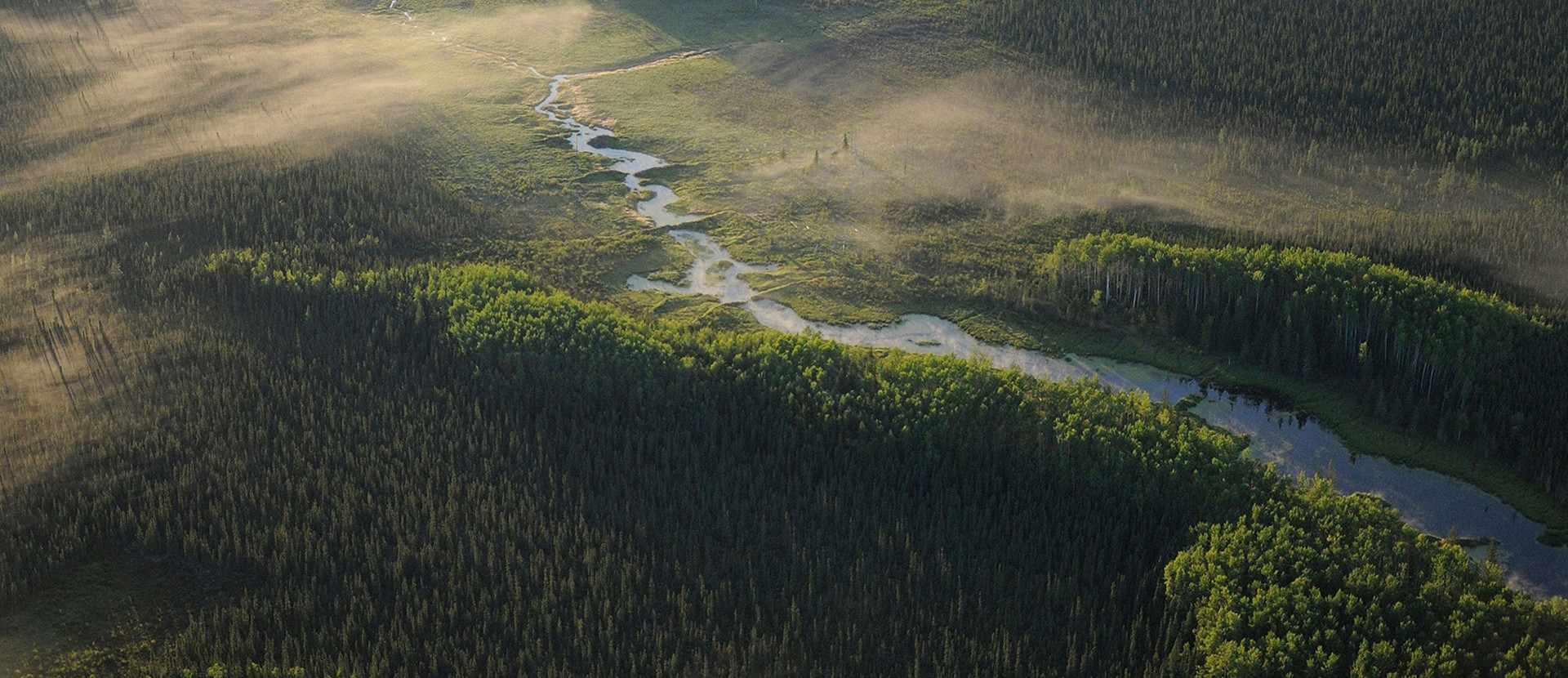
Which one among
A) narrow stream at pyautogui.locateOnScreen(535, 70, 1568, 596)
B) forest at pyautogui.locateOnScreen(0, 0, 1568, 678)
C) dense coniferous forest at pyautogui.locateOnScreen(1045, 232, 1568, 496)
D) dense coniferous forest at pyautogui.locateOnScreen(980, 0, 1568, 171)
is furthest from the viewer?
dense coniferous forest at pyautogui.locateOnScreen(980, 0, 1568, 171)

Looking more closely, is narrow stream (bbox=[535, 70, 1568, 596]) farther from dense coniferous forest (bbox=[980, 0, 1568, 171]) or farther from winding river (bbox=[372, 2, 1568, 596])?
dense coniferous forest (bbox=[980, 0, 1568, 171])

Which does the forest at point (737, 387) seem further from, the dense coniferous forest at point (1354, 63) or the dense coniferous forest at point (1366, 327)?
the dense coniferous forest at point (1354, 63)

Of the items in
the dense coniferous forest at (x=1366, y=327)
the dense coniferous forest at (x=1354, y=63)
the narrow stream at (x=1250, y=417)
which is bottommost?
the narrow stream at (x=1250, y=417)

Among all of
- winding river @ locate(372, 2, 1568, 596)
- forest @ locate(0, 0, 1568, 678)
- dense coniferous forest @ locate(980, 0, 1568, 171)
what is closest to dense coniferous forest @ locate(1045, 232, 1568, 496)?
forest @ locate(0, 0, 1568, 678)

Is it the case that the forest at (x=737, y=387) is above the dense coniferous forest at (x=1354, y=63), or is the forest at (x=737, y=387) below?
below

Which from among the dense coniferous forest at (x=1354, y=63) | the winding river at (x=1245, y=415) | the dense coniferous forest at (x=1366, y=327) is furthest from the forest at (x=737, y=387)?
the winding river at (x=1245, y=415)

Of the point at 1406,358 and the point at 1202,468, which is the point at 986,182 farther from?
the point at 1202,468
